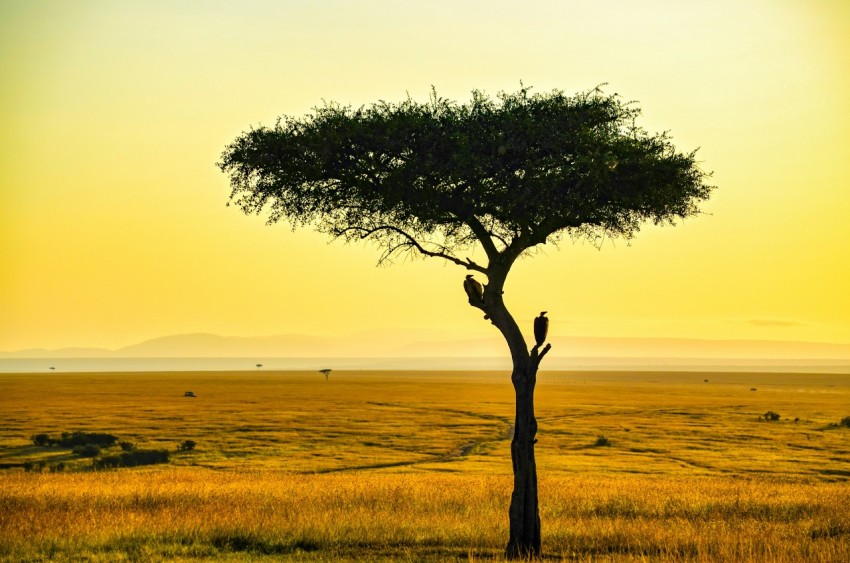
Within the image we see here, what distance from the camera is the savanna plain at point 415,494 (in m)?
19.4

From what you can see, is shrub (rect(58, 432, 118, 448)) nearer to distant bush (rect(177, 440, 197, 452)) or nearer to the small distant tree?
the small distant tree

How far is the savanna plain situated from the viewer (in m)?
19.4

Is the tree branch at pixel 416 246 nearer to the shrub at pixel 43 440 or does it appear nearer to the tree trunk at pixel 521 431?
the tree trunk at pixel 521 431

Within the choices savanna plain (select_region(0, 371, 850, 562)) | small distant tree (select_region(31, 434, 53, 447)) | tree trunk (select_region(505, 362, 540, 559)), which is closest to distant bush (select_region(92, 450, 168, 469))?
savanna plain (select_region(0, 371, 850, 562))

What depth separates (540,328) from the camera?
20141mm

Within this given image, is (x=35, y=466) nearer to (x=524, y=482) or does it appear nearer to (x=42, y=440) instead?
(x=42, y=440)

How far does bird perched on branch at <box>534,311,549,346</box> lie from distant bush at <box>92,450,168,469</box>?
37.6 meters

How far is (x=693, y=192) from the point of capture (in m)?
22.9

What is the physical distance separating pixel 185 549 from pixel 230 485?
625 inches

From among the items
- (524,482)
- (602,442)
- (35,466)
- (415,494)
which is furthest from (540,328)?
(602,442)

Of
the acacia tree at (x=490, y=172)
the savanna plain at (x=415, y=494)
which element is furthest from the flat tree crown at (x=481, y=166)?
the savanna plain at (x=415, y=494)

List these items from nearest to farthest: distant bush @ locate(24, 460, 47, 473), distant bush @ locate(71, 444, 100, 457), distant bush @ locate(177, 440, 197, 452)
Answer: distant bush @ locate(24, 460, 47, 473) → distant bush @ locate(71, 444, 100, 457) → distant bush @ locate(177, 440, 197, 452)

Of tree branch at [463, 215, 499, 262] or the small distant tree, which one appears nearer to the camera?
tree branch at [463, 215, 499, 262]

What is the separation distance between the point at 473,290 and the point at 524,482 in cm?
450
